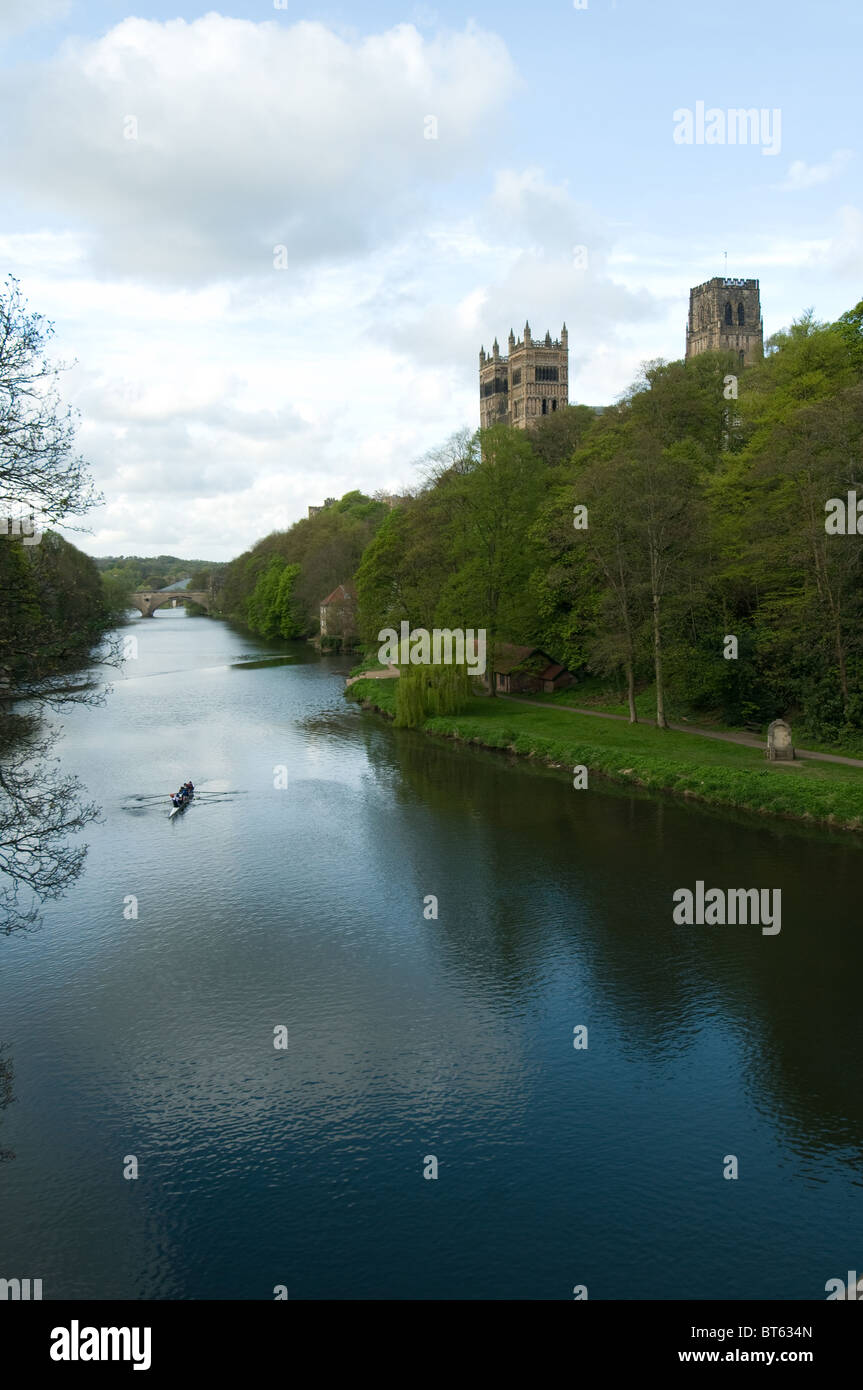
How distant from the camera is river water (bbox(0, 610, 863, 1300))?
11727mm

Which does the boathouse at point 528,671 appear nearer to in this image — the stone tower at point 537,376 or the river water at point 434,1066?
the river water at point 434,1066

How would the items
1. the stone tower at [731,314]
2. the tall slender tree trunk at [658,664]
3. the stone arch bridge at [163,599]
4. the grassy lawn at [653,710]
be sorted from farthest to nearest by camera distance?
the stone arch bridge at [163,599] < the stone tower at [731,314] < the tall slender tree trunk at [658,664] < the grassy lawn at [653,710]

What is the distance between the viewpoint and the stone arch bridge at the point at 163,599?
6850 inches

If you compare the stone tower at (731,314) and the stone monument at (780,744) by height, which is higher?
the stone tower at (731,314)

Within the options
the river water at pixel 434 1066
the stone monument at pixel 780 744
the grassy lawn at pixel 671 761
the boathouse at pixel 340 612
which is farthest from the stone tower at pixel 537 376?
the river water at pixel 434 1066

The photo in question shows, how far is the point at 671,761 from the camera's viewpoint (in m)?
34.2

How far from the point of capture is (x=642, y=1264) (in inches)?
450

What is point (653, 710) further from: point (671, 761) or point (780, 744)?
point (780, 744)

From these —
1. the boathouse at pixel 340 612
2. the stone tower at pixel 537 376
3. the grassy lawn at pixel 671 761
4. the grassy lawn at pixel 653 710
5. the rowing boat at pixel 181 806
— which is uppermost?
the stone tower at pixel 537 376

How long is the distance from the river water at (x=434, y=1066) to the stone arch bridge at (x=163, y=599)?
497ft

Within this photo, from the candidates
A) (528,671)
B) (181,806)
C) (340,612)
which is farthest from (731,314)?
(181,806)

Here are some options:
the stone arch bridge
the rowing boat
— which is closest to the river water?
the rowing boat

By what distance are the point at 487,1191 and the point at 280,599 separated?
307 ft
